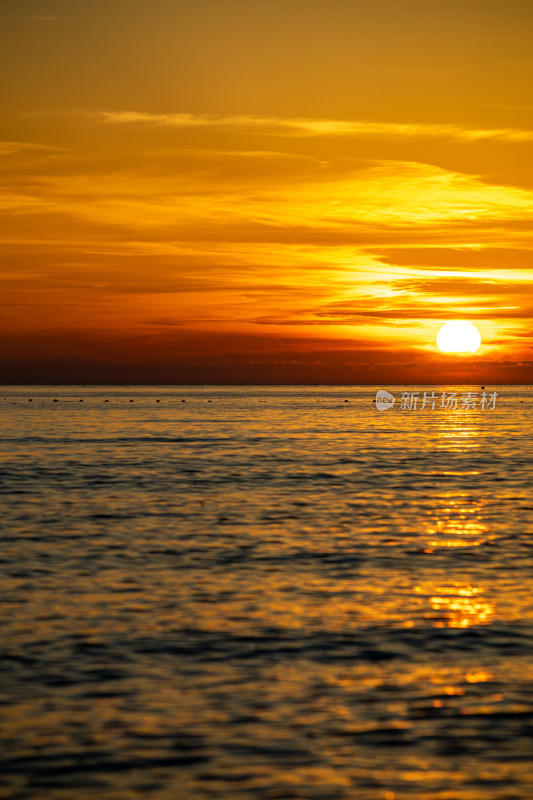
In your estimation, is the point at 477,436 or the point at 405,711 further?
the point at 477,436

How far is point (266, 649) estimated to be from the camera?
569 inches

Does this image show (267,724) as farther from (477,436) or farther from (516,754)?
(477,436)

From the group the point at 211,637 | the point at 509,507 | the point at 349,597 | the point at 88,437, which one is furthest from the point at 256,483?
the point at 88,437

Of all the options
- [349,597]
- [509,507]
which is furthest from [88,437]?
[349,597]

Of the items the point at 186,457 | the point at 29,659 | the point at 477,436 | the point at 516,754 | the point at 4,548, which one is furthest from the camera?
the point at 477,436

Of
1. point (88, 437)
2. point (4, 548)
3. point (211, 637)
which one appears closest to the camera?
point (211, 637)

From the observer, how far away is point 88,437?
7688cm

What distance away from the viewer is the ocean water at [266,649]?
999 cm

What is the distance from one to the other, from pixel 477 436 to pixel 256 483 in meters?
47.1

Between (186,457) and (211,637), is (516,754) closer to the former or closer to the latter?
(211,637)

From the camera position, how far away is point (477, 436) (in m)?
83.9

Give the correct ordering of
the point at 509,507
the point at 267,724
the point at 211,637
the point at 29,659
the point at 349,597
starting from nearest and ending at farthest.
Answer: the point at 267,724, the point at 29,659, the point at 211,637, the point at 349,597, the point at 509,507

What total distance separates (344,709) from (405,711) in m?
0.79

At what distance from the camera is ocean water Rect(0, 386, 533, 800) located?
9992 mm
